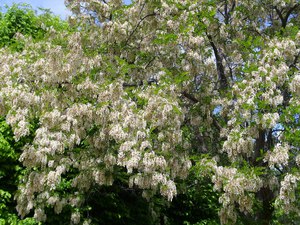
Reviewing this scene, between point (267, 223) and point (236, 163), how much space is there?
2.96 metres

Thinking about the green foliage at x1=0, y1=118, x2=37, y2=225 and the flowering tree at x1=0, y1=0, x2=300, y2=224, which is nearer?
the flowering tree at x1=0, y1=0, x2=300, y2=224

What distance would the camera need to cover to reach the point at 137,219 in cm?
1034

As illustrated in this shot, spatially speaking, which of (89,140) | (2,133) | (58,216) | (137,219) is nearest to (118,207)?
(137,219)

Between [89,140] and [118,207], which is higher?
[89,140]

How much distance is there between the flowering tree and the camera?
7461 mm

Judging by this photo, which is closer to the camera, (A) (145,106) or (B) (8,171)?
(A) (145,106)

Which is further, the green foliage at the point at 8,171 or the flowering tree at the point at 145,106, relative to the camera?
the green foliage at the point at 8,171

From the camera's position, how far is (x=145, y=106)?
25.9 feet

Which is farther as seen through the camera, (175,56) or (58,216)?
(175,56)

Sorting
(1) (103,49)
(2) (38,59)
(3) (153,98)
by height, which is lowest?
(3) (153,98)

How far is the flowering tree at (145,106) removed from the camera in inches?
294

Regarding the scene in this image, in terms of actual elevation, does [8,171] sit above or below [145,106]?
below

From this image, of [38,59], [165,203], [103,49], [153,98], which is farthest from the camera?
[165,203]

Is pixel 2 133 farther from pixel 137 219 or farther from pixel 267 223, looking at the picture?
pixel 267 223
